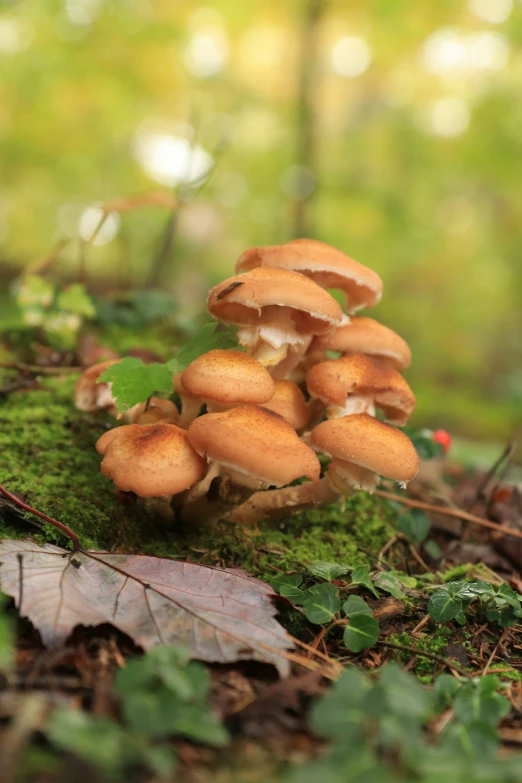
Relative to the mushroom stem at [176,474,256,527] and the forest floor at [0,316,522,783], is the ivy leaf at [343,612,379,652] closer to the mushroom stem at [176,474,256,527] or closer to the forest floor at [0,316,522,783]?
the forest floor at [0,316,522,783]

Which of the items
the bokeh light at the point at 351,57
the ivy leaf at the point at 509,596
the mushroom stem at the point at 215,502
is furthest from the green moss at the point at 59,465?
the bokeh light at the point at 351,57

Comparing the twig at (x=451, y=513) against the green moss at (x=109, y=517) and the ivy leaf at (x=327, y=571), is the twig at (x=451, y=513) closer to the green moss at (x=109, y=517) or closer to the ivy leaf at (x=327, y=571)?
the green moss at (x=109, y=517)

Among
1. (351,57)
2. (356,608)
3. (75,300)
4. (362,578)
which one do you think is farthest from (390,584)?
(351,57)

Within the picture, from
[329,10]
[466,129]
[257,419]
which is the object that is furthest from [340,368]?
[466,129]

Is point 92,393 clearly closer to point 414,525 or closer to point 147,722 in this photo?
point 414,525

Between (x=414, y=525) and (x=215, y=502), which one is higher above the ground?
(x=215, y=502)

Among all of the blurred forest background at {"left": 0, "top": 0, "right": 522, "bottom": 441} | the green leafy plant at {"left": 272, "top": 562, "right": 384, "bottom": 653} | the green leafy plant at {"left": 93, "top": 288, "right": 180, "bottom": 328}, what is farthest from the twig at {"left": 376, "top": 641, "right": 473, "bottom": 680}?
the blurred forest background at {"left": 0, "top": 0, "right": 522, "bottom": 441}

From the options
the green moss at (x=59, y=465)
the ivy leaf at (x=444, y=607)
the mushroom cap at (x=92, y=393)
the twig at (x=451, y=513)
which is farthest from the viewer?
the twig at (x=451, y=513)
